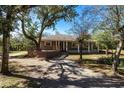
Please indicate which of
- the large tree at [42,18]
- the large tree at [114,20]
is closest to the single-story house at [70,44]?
the large tree at [42,18]

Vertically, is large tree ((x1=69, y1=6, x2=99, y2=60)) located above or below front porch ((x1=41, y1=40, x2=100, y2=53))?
above

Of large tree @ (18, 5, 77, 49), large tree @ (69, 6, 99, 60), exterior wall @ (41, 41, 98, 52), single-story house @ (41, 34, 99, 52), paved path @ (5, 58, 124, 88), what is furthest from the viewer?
exterior wall @ (41, 41, 98, 52)

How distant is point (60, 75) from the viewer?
9477 millimetres

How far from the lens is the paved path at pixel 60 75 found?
8.45m

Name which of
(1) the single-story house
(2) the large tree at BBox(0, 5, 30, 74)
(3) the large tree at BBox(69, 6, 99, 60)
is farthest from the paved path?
(2) the large tree at BBox(0, 5, 30, 74)

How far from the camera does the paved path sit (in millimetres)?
8453

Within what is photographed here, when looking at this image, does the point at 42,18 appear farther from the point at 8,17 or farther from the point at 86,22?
the point at 8,17

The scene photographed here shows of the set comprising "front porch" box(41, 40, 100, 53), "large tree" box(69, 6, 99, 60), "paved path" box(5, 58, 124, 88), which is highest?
"large tree" box(69, 6, 99, 60)

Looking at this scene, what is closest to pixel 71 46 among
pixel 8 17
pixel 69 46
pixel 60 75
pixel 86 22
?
pixel 69 46

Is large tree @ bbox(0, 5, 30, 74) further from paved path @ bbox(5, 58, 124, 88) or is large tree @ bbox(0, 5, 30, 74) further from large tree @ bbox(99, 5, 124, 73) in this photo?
large tree @ bbox(99, 5, 124, 73)

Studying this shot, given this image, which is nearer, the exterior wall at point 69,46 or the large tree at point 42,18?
the large tree at point 42,18

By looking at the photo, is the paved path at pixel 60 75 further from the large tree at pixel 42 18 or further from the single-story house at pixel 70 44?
the large tree at pixel 42 18
